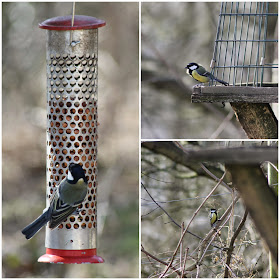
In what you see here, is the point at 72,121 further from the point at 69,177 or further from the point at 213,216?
the point at 213,216

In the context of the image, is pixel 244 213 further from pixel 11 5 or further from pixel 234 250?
pixel 11 5

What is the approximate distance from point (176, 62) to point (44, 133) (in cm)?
147

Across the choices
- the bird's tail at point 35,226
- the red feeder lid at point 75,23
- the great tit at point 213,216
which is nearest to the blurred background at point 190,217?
the great tit at point 213,216

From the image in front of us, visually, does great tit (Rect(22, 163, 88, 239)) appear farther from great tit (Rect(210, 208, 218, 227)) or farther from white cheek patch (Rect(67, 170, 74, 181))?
great tit (Rect(210, 208, 218, 227))

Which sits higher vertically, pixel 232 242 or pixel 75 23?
pixel 75 23

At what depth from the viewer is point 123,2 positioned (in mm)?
5828

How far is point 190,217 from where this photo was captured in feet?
10.9

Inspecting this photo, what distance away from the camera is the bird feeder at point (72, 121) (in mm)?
2820

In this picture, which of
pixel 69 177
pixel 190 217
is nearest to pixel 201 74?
pixel 190 217

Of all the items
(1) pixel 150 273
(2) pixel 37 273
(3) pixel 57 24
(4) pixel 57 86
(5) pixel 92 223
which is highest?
(3) pixel 57 24

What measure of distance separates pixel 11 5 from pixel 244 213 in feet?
11.5

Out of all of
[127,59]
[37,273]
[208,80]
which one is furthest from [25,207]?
[208,80]

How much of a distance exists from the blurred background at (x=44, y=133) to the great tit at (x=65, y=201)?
2513mm

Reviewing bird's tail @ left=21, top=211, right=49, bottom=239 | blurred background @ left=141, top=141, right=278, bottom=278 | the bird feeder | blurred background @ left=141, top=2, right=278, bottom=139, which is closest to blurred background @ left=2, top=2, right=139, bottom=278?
blurred background @ left=141, top=2, right=278, bottom=139
